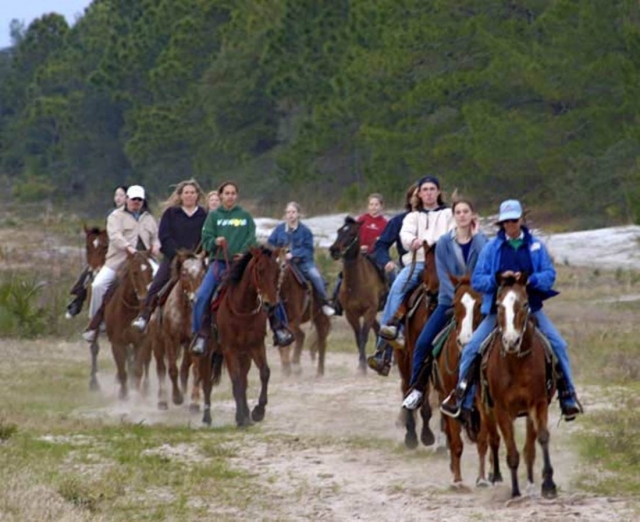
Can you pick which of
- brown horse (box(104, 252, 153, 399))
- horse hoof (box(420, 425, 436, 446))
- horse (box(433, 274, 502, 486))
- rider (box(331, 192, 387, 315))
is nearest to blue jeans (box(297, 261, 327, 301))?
rider (box(331, 192, 387, 315))

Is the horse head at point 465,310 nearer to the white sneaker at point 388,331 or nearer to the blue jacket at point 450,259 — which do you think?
the blue jacket at point 450,259

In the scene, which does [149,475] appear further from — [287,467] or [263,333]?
[263,333]

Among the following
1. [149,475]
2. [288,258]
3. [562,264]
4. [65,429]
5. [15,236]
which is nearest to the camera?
[149,475]

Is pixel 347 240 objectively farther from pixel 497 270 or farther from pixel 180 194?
pixel 497 270

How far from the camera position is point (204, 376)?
18141 mm

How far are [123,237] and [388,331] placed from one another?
6.71 m

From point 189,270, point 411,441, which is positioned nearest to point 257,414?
point 189,270

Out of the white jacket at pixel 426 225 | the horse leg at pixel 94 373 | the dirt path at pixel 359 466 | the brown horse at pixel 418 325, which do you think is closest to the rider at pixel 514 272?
the dirt path at pixel 359 466

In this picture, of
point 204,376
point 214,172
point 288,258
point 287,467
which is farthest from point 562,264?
point 214,172

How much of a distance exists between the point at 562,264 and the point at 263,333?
83.6 ft

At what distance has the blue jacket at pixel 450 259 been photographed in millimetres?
13773

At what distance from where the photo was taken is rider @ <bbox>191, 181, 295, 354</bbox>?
17.6m

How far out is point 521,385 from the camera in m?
12.0

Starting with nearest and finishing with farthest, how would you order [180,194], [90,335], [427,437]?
[427,437] → [180,194] → [90,335]
